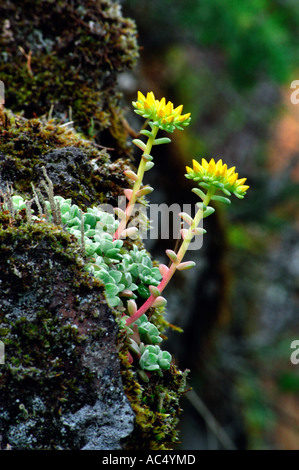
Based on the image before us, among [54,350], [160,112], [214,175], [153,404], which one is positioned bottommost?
[153,404]

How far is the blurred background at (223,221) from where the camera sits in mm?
4465

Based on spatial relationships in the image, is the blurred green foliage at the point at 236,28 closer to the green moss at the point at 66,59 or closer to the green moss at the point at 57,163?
the green moss at the point at 66,59

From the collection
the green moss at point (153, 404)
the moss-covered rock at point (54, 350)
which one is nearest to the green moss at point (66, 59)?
the moss-covered rock at point (54, 350)

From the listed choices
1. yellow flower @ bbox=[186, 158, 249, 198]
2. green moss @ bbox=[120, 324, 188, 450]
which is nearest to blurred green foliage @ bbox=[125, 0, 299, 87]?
yellow flower @ bbox=[186, 158, 249, 198]

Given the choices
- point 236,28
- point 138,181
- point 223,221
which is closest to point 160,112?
point 138,181

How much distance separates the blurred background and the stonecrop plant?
62.7 inches

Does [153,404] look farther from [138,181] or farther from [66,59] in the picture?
[66,59]

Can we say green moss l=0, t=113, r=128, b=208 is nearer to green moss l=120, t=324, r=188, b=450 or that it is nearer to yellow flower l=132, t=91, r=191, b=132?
yellow flower l=132, t=91, r=191, b=132

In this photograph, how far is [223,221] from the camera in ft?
17.0

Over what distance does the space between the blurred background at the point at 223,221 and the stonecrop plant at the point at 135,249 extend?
1593 mm

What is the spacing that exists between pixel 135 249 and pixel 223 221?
361cm

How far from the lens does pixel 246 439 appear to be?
6496 millimetres
